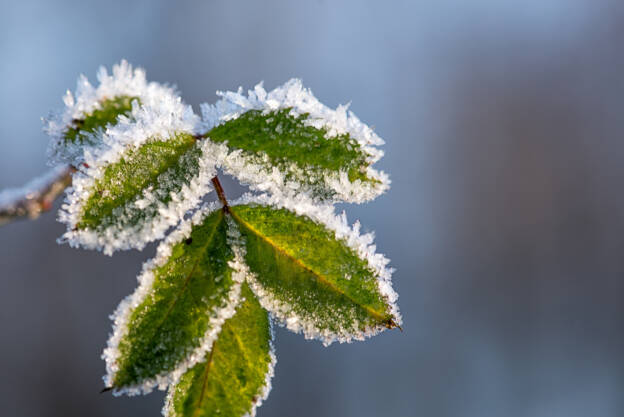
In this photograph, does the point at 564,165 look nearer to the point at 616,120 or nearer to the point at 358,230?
the point at 616,120

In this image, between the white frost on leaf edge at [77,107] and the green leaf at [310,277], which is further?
the white frost on leaf edge at [77,107]

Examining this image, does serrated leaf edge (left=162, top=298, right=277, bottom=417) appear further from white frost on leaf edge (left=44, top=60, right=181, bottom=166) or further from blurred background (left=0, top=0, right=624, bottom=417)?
blurred background (left=0, top=0, right=624, bottom=417)

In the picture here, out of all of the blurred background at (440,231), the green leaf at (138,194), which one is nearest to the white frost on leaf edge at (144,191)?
the green leaf at (138,194)

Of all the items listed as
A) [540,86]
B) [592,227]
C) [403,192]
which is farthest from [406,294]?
[540,86]

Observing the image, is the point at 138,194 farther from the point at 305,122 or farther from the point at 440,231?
the point at 440,231

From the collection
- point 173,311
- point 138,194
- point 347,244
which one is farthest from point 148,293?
point 347,244

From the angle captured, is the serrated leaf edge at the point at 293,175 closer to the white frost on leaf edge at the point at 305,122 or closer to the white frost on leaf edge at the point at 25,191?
the white frost on leaf edge at the point at 305,122
